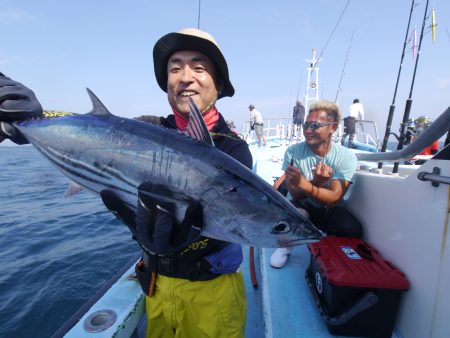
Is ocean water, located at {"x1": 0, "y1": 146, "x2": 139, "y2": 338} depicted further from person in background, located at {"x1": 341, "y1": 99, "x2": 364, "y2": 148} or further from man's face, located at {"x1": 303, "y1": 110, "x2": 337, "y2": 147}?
person in background, located at {"x1": 341, "y1": 99, "x2": 364, "y2": 148}

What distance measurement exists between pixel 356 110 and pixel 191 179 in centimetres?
1437

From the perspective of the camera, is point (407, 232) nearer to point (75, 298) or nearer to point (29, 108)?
point (29, 108)

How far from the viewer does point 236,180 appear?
1.36 metres

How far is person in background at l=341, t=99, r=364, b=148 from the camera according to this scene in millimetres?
13016

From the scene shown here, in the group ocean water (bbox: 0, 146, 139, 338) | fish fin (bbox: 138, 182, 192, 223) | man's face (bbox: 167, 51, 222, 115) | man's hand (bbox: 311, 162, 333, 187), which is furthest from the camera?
ocean water (bbox: 0, 146, 139, 338)

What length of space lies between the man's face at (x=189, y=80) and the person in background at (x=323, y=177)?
1.45m

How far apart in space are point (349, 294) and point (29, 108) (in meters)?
2.80

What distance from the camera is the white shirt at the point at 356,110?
13.5 metres

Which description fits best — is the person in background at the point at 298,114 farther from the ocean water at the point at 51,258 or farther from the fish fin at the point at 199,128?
the fish fin at the point at 199,128

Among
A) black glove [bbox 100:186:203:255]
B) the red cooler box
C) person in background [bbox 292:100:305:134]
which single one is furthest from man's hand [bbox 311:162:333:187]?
person in background [bbox 292:100:305:134]

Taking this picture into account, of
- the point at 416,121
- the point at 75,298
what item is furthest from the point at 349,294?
the point at 416,121

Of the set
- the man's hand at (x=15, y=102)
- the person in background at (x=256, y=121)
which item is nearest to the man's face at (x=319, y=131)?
the man's hand at (x=15, y=102)

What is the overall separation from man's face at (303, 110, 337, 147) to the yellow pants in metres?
2.23

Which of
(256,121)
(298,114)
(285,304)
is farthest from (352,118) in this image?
(285,304)
